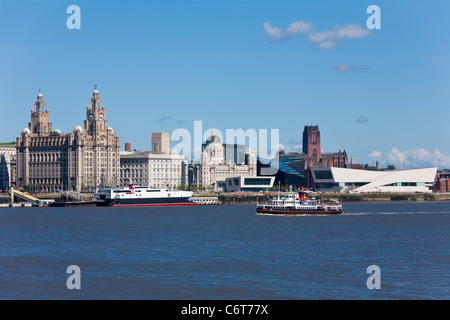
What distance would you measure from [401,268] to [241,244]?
18.0 metres

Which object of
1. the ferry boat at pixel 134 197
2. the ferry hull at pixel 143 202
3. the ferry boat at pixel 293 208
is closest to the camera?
the ferry boat at pixel 293 208

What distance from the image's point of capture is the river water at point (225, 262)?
3853cm

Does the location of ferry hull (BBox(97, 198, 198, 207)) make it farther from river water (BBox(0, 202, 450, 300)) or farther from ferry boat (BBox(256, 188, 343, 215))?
river water (BBox(0, 202, 450, 300))

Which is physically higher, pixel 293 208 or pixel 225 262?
→ pixel 293 208

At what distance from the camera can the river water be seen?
38.5 metres

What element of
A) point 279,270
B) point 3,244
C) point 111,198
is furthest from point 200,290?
point 111,198

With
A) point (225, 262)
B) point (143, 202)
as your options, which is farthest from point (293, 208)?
point (143, 202)

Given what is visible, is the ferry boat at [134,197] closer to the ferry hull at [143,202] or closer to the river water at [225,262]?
the ferry hull at [143,202]

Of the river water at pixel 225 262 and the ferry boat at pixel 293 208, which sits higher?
the ferry boat at pixel 293 208

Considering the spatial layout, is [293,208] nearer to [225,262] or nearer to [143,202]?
[225,262]

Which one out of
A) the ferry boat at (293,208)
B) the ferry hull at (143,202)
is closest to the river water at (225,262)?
the ferry boat at (293,208)

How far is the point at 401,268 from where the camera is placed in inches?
1827

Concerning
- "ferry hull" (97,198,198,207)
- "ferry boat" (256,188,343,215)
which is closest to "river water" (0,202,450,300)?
"ferry boat" (256,188,343,215)

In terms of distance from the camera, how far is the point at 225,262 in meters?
49.4
